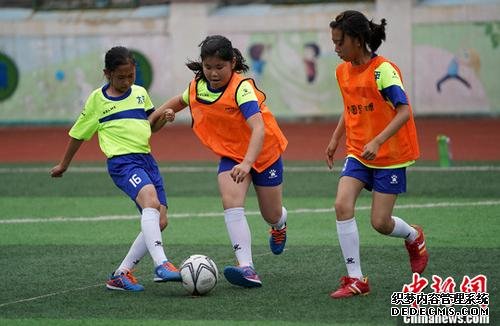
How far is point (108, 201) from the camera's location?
49.2 ft

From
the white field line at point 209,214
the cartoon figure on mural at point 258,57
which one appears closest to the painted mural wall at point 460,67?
the cartoon figure on mural at point 258,57

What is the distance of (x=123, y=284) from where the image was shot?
28.6ft

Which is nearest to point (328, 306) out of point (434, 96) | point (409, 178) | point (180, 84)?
point (409, 178)

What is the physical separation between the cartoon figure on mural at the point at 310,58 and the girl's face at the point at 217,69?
74.0 feet

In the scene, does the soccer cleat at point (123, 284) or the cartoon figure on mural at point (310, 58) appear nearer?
the soccer cleat at point (123, 284)

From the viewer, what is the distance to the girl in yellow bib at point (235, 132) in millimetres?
8617

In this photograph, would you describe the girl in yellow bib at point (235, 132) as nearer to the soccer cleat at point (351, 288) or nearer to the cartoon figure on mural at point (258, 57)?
the soccer cleat at point (351, 288)

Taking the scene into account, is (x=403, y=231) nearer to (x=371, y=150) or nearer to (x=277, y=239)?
(x=371, y=150)

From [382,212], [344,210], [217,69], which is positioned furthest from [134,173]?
[382,212]

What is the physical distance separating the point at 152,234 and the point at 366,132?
176 cm

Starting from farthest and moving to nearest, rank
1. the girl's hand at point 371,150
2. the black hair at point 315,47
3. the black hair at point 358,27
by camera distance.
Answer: the black hair at point 315,47 < the black hair at point 358,27 < the girl's hand at point 371,150

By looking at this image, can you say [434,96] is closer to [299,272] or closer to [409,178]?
[409,178]

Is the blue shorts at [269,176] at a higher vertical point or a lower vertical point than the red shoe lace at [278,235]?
higher

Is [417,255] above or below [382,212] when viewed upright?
below
